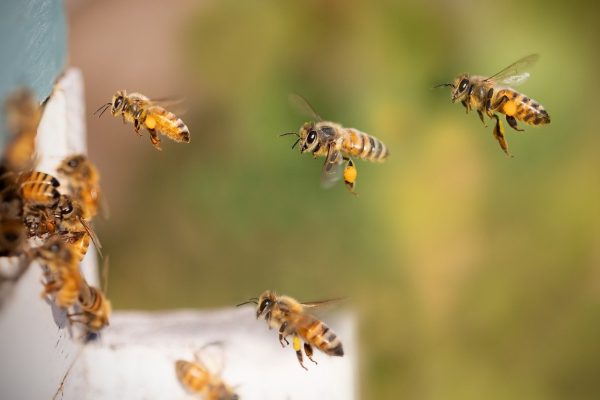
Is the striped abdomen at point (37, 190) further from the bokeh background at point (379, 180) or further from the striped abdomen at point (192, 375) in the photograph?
the bokeh background at point (379, 180)

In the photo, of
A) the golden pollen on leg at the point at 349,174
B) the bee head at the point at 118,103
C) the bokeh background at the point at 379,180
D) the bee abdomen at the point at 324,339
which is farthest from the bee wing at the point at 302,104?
the bokeh background at the point at 379,180

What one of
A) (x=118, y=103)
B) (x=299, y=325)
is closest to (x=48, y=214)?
(x=118, y=103)

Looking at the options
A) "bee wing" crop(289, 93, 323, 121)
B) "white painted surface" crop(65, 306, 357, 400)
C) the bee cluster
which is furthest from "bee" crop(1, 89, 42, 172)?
"bee wing" crop(289, 93, 323, 121)

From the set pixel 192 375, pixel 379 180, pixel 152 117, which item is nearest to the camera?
pixel 152 117

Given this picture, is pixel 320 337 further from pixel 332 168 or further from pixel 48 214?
pixel 48 214

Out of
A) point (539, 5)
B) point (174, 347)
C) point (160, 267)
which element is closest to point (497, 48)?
point (539, 5)

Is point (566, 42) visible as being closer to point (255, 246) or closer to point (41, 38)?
point (255, 246)
